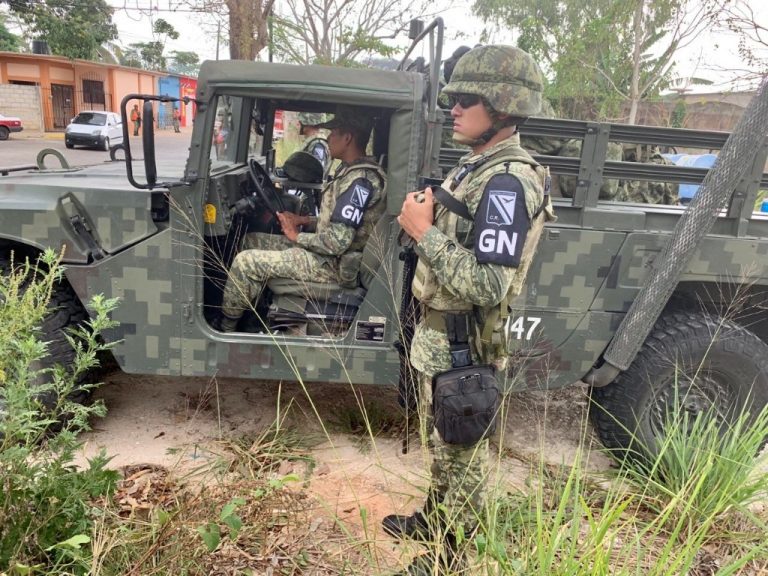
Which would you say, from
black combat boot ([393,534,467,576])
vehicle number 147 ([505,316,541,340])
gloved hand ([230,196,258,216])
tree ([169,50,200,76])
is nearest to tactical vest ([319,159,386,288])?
gloved hand ([230,196,258,216])

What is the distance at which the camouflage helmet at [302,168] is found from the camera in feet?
12.7

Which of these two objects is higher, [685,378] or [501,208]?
[501,208]

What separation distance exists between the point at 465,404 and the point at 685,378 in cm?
142

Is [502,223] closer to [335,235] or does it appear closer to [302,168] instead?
[335,235]

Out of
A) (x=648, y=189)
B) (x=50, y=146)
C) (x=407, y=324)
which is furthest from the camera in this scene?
(x=50, y=146)

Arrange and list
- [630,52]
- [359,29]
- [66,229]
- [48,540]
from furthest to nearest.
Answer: [630,52]
[359,29]
[66,229]
[48,540]

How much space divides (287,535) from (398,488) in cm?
63

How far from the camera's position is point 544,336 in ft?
8.96

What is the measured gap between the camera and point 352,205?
109 inches

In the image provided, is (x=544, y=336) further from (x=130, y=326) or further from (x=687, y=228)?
(x=130, y=326)

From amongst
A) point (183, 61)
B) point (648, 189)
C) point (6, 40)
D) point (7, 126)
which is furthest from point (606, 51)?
point (183, 61)

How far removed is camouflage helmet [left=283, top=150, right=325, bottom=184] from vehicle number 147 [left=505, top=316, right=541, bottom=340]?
5.88 ft

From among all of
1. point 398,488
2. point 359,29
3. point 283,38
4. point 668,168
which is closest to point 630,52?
point 359,29

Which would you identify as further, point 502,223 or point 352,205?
point 352,205
